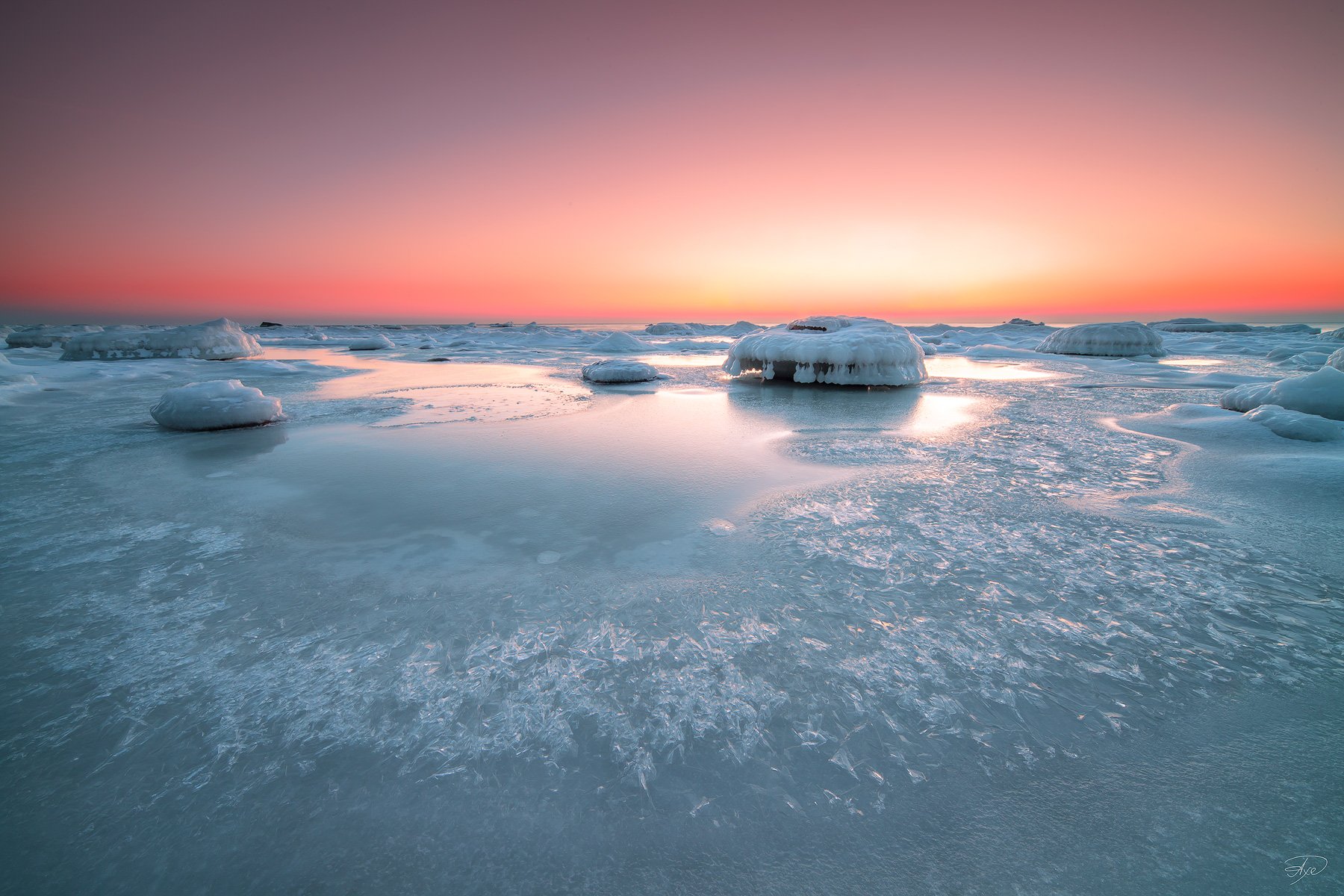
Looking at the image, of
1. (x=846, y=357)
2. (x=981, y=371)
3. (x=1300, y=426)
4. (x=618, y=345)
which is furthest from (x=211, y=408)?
(x=981, y=371)

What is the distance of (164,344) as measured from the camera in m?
13.1

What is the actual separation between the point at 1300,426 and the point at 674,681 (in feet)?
19.8

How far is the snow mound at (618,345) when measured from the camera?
57.7ft

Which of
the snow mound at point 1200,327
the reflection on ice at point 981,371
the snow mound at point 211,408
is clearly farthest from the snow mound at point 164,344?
the snow mound at point 1200,327

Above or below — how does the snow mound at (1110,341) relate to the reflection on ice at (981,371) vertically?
above

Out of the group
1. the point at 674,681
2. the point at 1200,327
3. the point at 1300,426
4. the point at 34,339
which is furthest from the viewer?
the point at 1200,327

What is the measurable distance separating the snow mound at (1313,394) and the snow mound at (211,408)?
10.3 m

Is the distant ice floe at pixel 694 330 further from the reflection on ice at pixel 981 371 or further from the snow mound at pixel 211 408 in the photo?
the snow mound at pixel 211 408

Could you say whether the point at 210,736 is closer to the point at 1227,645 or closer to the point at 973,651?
the point at 973,651

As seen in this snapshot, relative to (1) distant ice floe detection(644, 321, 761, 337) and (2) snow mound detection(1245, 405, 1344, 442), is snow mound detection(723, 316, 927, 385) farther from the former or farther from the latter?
(1) distant ice floe detection(644, 321, 761, 337)

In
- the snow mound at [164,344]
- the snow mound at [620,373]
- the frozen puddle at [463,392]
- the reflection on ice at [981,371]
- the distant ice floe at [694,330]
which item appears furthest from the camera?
the distant ice floe at [694,330]

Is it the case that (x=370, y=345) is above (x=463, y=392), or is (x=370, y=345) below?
above

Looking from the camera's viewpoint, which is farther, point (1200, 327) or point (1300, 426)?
point (1200, 327)

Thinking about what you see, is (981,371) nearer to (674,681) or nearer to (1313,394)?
(1313,394)
